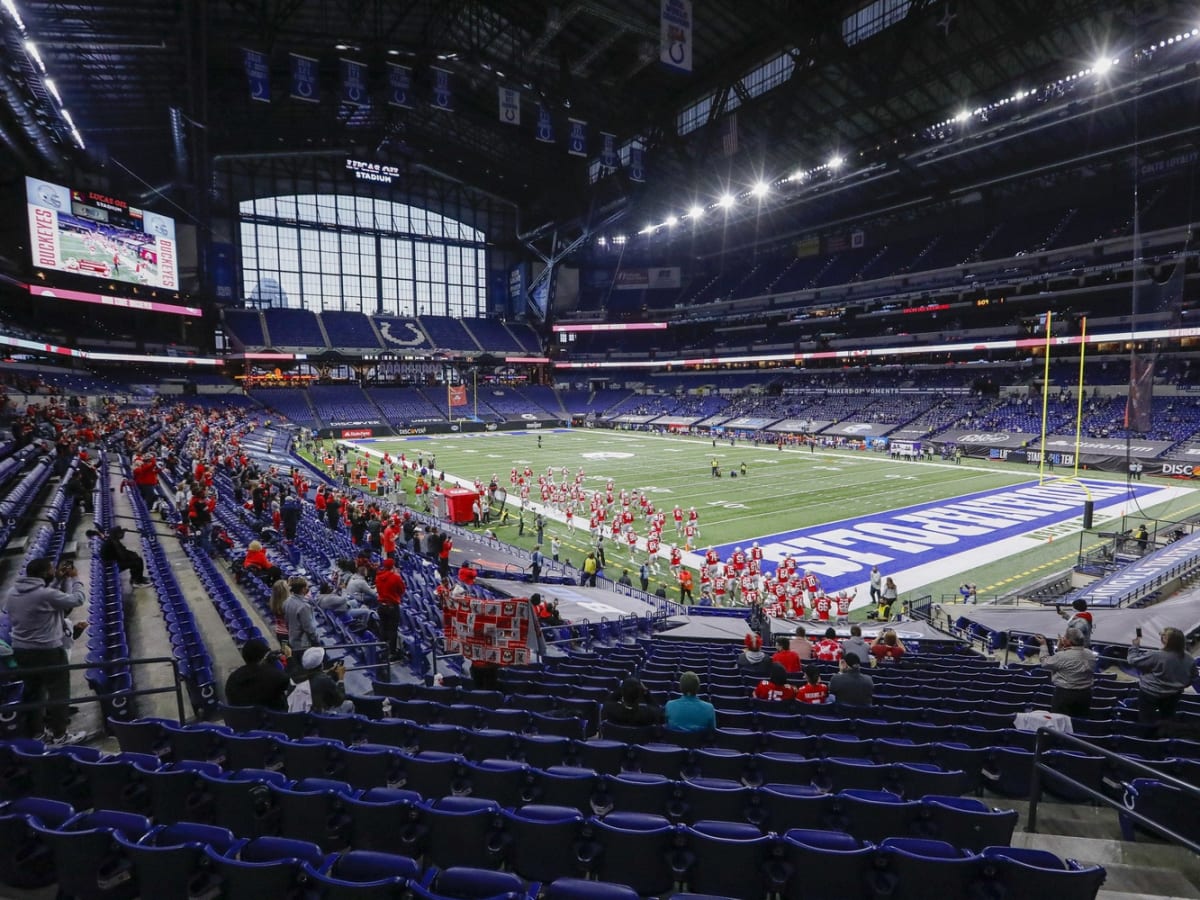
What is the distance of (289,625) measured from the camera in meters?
7.17

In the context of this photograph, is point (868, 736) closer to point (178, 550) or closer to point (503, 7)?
point (178, 550)

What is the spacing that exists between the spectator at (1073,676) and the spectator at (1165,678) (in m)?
0.44

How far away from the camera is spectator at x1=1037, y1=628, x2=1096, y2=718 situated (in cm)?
638

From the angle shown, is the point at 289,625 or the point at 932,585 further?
the point at 932,585

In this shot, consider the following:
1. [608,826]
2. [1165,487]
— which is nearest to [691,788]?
[608,826]

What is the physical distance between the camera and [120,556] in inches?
396

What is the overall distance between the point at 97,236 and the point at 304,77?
901 inches

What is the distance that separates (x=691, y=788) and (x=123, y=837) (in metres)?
3.23

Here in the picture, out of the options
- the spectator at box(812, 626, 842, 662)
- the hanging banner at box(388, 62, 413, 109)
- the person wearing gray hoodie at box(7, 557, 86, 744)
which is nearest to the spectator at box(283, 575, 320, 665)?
the person wearing gray hoodie at box(7, 557, 86, 744)

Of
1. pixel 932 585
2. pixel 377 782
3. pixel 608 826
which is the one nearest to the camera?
pixel 608 826

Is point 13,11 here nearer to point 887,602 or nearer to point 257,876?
point 257,876

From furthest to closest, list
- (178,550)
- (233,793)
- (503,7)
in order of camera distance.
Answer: (503,7), (178,550), (233,793)

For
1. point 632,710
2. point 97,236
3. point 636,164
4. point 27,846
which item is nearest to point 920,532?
point 632,710

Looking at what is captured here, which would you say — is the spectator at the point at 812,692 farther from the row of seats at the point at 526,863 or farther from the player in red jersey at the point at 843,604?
the player in red jersey at the point at 843,604
